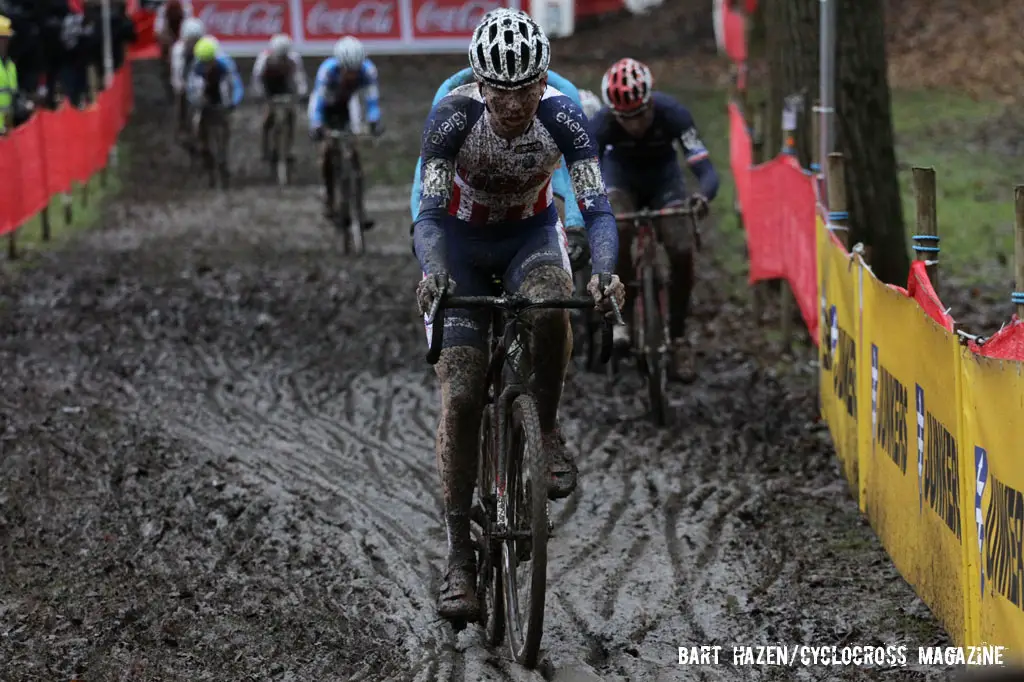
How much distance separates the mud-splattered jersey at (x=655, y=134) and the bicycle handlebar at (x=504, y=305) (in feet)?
15.4

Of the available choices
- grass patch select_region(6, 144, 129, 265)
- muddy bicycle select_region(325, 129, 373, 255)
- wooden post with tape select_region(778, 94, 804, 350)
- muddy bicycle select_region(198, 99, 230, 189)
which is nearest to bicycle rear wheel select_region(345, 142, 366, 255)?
muddy bicycle select_region(325, 129, 373, 255)

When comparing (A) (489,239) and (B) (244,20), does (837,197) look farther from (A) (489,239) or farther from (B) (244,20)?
(B) (244,20)

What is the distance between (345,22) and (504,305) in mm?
27673

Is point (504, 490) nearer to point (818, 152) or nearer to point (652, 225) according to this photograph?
point (652, 225)

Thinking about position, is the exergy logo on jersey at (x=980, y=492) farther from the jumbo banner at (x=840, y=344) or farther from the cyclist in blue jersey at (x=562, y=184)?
the jumbo banner at (x=840, y=344)

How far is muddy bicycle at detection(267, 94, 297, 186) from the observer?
22250 millimetres

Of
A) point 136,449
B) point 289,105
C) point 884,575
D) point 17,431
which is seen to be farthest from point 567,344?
point 289,105

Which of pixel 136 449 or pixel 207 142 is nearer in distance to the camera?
pixel 136 449

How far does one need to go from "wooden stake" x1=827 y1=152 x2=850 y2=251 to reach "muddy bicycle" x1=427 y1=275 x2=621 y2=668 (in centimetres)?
340

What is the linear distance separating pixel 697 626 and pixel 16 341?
7466 mm

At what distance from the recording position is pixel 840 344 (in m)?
8.51

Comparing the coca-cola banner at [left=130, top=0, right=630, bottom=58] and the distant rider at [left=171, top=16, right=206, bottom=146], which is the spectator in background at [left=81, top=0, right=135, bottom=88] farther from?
the coca-cola banner at [left=130, top=0, right=630, bottom=58]

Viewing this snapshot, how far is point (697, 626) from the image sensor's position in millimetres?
6418

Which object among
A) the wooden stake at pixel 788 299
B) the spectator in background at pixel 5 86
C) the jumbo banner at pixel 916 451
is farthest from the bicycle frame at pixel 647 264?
the spectator in background at pixel 5 86
